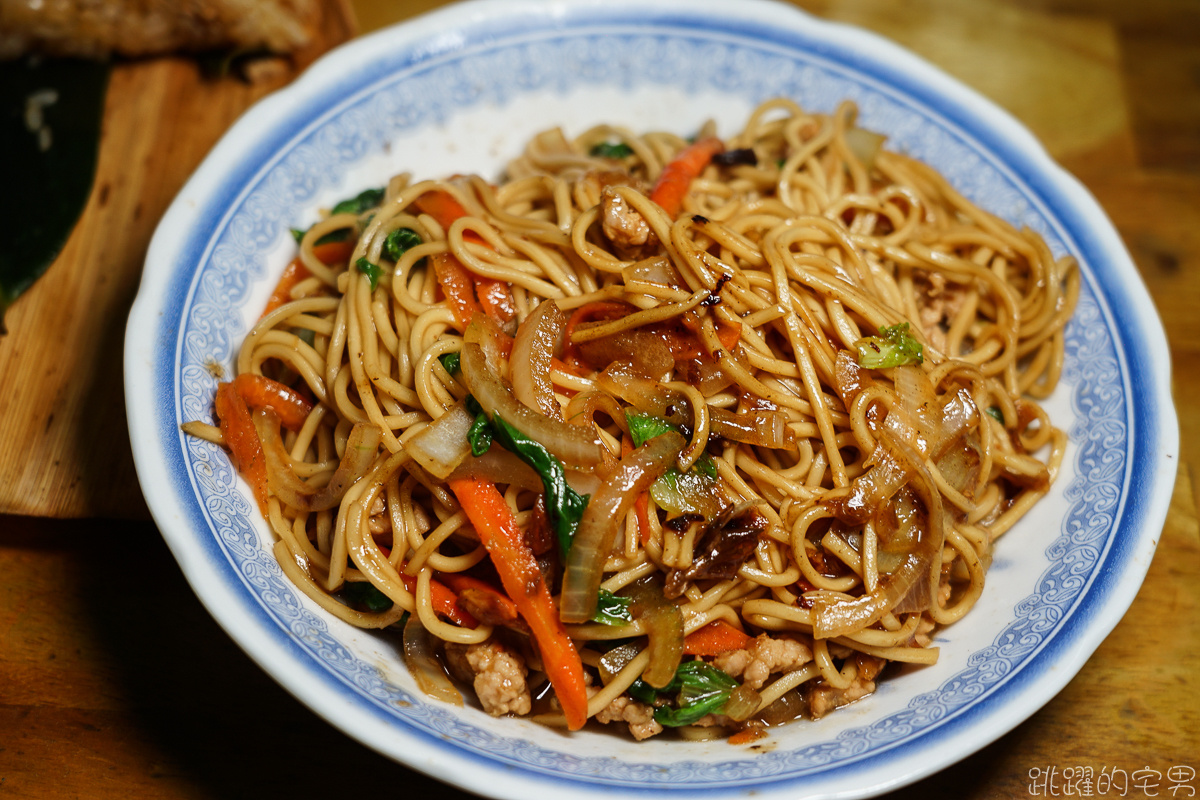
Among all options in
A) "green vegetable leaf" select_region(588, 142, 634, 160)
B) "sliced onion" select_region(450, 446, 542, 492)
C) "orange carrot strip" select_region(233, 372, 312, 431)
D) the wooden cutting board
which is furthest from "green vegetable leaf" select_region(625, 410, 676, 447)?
the wooden cutting board

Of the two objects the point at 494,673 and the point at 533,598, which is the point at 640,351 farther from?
the point at 494,673

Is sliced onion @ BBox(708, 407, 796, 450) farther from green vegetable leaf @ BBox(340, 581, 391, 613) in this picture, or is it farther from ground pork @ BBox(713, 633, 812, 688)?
green vegetable leaf @ BBox(340, 581, 391, 613)

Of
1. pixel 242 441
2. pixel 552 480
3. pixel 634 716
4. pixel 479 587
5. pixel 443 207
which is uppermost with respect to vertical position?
pixel 443 207

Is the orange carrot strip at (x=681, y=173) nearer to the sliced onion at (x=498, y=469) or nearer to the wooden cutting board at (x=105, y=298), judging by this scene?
the sliced onion at (x=498, y=469)

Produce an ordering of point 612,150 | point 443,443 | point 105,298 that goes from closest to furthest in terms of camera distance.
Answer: point 443,443, point 105,298, point 612,150

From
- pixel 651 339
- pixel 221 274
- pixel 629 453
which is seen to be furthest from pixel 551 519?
pixel 221 274

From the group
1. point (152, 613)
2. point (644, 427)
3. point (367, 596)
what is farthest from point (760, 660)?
point (152, 613)
